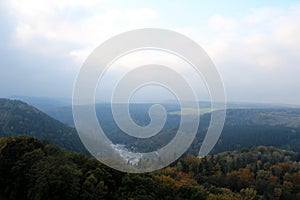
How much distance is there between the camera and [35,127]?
10631 centimetres

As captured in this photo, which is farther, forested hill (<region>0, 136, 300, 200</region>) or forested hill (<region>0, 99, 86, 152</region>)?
forested hill (<region>0, 99, 86, 152</region>)

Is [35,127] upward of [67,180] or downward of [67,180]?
downward

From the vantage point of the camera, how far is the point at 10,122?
4299 inches

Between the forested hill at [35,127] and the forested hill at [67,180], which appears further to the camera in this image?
the forested hill at [35,127]

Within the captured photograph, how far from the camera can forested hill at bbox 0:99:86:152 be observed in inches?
3755

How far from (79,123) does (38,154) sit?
19.8m

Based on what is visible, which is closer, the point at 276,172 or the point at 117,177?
the point at 117,177

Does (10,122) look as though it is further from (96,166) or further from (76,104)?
(76,104)

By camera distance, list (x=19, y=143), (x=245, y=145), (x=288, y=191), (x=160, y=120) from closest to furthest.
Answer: (x=160, y=120) < (x=19, y=143) < (x=288, y=191) < (x=245, y=145)

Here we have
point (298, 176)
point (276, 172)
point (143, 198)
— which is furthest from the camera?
point (276, 172)

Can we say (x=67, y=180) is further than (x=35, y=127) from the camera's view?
No

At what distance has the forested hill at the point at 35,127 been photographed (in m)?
95.4

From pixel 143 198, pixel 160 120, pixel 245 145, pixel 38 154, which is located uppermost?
pixel 160 120

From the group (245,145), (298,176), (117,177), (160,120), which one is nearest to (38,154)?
(117,177)
